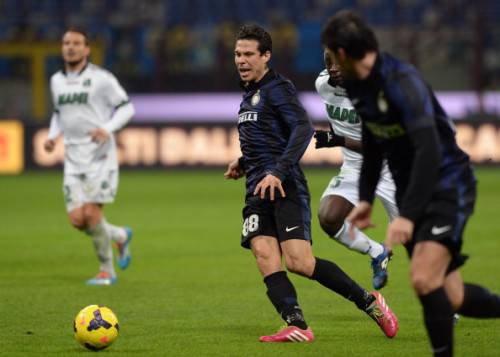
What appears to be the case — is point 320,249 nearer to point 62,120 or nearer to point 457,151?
point 62,120

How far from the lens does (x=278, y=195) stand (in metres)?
7.34

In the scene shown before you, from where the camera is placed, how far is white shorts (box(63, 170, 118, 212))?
1056 cm

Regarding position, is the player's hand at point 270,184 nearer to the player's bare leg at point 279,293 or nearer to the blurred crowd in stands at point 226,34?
the player's bare leg at point 279,293

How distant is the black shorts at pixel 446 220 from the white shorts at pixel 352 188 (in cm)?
261

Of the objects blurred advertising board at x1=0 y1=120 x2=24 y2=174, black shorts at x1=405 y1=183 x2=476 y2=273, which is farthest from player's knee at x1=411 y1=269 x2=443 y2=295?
blurred advertising board at x1=0 y1=120 x2=24 y2=174

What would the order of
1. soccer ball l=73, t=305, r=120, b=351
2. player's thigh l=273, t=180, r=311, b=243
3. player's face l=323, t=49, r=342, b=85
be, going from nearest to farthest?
soccer ball l=73, t=305, r=120, b=351 < player's thigh l=273, t=180, r=311, b=243 < player's face l=323, t=49, r=342, b=85

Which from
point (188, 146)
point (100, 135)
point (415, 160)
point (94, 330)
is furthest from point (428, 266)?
point (188, 146)

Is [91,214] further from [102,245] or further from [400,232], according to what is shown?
[400,232]

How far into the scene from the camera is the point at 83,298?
9.45 metres

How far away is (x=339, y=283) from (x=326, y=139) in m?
1.05

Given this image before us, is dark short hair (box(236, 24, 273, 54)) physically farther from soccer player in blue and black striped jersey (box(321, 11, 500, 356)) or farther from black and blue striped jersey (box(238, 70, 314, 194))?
soccer player in blue and black striped jersey (box(321, 11, 500, 356))

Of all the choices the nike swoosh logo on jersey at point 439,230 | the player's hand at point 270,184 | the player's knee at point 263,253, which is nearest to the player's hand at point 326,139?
the player's hand at point 270,184

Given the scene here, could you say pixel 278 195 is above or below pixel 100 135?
above

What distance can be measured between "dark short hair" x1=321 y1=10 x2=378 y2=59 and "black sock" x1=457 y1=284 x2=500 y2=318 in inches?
58.7
